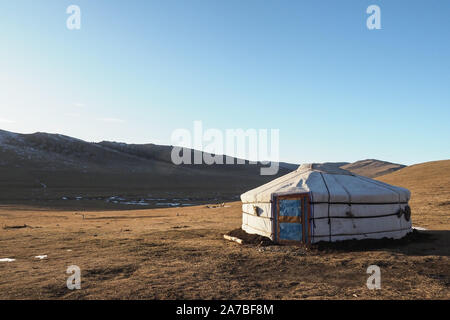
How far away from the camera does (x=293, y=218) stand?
9.45m

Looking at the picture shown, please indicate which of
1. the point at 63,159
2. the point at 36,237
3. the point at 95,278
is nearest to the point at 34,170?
the point at 63,159

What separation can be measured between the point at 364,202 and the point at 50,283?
7.59 meters

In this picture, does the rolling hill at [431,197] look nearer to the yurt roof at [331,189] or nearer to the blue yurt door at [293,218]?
the yurt roof at [331,189]

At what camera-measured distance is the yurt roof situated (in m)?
9.30

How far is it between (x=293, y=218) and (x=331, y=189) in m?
1.26

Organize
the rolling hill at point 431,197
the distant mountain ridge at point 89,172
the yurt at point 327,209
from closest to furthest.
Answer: the yurt at point 327,209, the rolling hill at point 431,197, the distant mountain ridge at point 89,172

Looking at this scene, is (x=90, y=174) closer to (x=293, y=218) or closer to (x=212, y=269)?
(x=293, y=218)

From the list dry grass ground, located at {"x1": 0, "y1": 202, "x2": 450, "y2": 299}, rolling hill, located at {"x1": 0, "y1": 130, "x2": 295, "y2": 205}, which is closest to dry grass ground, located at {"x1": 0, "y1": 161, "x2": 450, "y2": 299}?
dry grass ground, located at {"x1": 0, "y1": 202, "x2": 450, "y2": 299}

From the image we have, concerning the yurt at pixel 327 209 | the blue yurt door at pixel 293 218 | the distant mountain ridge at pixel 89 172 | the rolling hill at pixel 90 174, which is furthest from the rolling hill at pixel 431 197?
the distant mountain ridge at pixel 89 172

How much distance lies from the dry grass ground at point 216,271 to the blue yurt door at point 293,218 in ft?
1.66

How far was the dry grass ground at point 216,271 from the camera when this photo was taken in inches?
225

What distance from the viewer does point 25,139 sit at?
77812 mm

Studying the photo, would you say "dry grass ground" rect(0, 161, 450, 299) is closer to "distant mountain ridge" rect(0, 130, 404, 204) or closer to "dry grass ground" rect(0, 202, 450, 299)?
"dry grass ground" rect(0, 202, 450, 299)

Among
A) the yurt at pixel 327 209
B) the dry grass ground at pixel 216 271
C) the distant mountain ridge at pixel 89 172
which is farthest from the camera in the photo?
the distant mountain ridge at pixel 89 172
